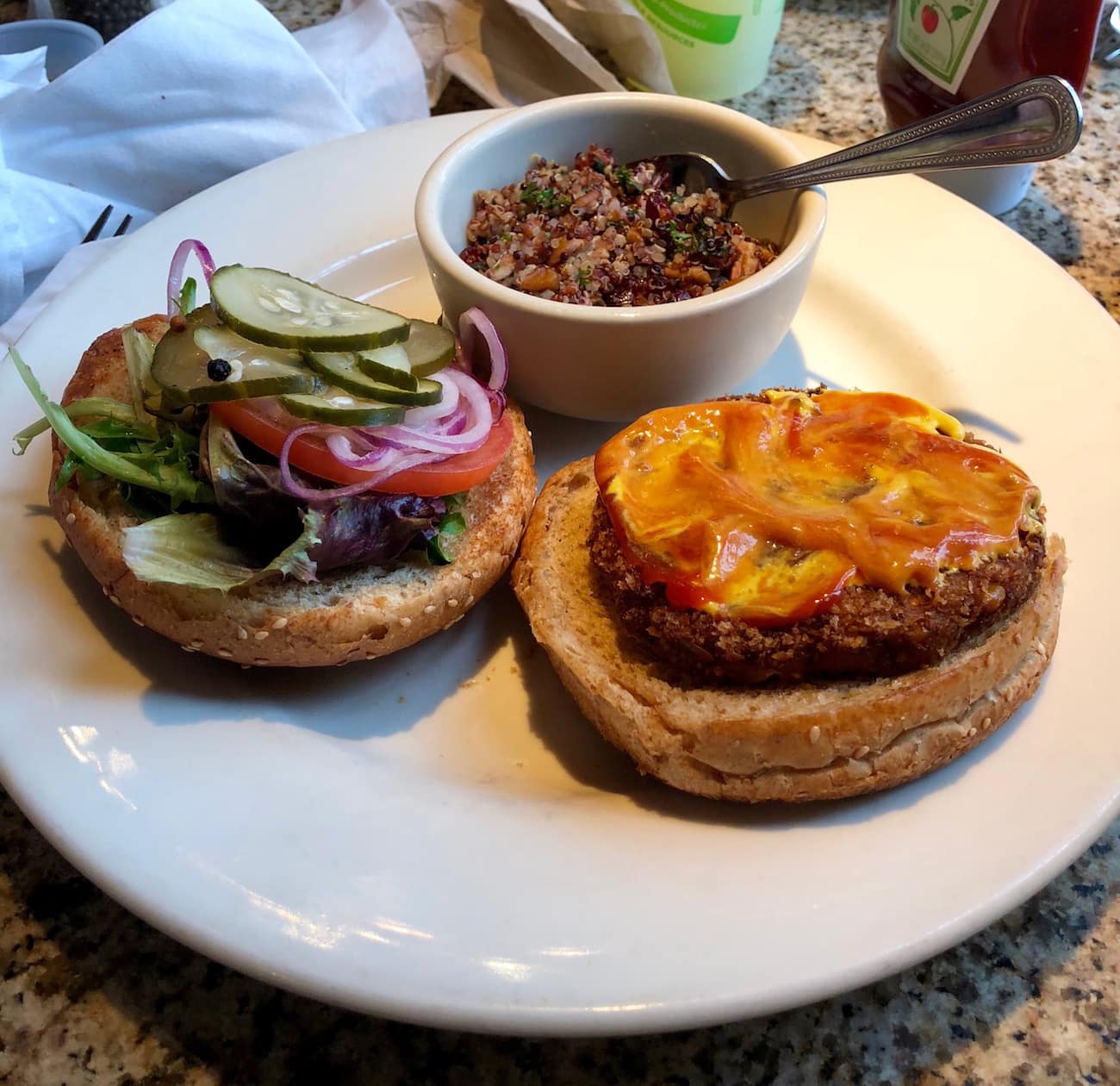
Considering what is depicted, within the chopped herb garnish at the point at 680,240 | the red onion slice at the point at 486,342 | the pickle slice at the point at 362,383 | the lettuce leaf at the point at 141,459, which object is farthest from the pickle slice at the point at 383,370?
the chopped herb garnish at the point at 680,240

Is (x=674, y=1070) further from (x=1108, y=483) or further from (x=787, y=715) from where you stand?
(x=1108, y=483)

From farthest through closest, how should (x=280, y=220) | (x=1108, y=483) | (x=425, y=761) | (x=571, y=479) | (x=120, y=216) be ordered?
(x=120, y=216), (x=280, y=220), (x=571, y=479), (x=1108, y=483), (x=425, y=761)

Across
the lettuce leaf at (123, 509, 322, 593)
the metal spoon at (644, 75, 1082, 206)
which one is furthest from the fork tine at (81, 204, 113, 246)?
the metal spoon at (644, 75, 1082, 206)

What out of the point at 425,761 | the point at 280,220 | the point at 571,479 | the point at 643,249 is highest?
the point at 643,249

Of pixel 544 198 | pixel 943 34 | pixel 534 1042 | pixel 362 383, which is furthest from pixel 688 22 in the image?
pixel 534 1042

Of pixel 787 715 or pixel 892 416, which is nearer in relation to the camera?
pixel 787 715

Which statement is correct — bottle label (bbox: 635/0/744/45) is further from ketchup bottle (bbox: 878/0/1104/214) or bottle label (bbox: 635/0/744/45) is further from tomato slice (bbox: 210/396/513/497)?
tomato slice (bbox: 210/396/513/497)

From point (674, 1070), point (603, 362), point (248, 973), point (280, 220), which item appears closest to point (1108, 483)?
point (603, 362)

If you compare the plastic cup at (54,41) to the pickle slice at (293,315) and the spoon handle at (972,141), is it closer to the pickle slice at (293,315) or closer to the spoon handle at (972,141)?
the pickle slice at (293,315)
